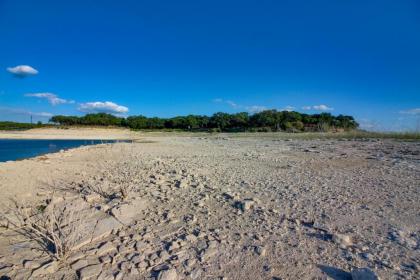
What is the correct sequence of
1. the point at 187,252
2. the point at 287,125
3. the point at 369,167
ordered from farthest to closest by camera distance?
the point at 287,125 < the point at 369,167 < the point at 187,252

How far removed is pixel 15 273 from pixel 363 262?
3.75 meters

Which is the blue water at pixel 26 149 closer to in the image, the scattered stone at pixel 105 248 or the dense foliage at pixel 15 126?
the scattered stone at pixel 105 248

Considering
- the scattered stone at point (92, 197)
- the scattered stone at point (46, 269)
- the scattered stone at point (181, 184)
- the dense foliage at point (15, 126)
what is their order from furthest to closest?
the dense foliage at point (15, 126), the scattered stone at point (181, 184), the scattered stone at point (92, 197), the scattered stone at point (46, 269)

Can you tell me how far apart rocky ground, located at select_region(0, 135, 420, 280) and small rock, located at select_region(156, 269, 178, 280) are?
1 centimetres

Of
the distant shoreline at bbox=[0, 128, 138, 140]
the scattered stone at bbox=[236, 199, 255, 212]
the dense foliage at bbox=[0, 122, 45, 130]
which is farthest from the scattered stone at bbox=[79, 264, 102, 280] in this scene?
the dense foliage at bbox=[0, 122, 45, 130]

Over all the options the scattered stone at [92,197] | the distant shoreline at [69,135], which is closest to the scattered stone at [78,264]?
the scattered stone at [92,197]

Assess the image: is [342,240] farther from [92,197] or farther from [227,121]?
[227,121]

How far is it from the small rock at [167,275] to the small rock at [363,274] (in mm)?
1735

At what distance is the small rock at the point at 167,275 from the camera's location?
2762mm

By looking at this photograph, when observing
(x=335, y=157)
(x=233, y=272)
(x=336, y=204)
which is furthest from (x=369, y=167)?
(x=233, y=272)

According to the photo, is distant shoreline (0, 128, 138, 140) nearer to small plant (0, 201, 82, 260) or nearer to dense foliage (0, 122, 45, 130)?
dense foliage (0, 122, 45, 130)

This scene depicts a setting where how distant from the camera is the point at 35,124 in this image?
75.1 m

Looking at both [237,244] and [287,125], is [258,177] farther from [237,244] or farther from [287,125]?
[287,125]

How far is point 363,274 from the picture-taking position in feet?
8.34
